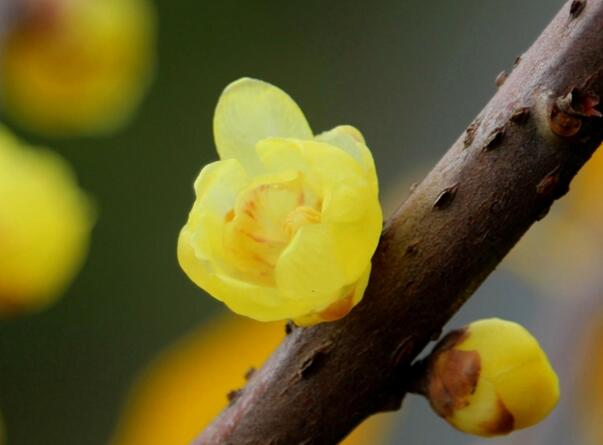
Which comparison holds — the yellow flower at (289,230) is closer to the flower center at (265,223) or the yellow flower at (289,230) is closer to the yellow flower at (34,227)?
the flower center at (265,223)

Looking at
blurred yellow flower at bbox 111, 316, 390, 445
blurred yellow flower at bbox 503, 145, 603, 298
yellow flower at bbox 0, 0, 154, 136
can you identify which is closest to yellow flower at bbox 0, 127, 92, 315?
yellow flower at bbox 0, 0, 154, 136

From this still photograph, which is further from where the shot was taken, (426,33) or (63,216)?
(426,33)

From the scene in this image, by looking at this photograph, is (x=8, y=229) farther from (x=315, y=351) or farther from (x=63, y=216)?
(x=315, y=351)

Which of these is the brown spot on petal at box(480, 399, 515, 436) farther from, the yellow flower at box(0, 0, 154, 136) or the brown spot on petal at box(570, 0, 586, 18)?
the yellow flower at box(0, 0, 154, 136)

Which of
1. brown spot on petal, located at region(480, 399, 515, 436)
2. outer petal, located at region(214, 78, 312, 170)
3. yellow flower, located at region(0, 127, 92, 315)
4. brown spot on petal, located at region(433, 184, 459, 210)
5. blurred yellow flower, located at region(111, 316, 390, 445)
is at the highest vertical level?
brown spot on petal, located at region(433, 184, 459, 210)

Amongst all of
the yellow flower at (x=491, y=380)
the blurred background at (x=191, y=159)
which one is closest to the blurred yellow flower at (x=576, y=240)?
the blurred background at (x=191, y=159)

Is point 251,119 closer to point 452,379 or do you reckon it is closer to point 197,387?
point 452,379

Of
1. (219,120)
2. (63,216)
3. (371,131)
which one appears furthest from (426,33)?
(219,120)
